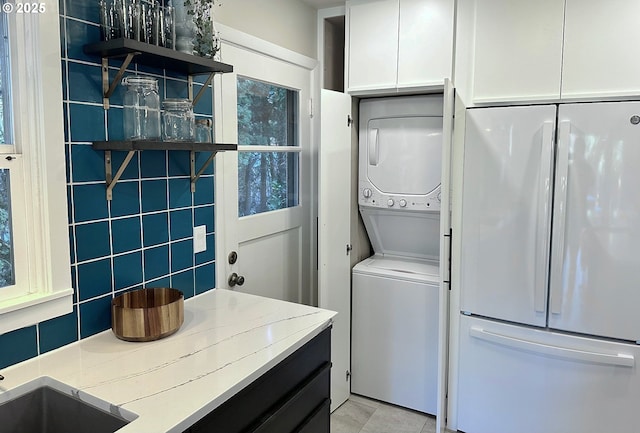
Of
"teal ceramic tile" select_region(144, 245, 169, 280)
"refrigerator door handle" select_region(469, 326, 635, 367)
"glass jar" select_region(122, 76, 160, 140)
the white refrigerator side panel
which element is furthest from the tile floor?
"glass jar" select_region(122, 76, 160, 140)

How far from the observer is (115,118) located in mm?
1588

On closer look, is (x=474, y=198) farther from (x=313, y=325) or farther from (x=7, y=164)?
(x=7, y=164)

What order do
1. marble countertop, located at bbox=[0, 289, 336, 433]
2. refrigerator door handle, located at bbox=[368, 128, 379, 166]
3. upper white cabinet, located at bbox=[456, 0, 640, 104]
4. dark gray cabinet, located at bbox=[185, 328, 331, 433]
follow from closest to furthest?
marble countertop, located at bbox=[0, 289, 336, 433] → dark gray cabinet, located at bbox=[185, 328, 331, 433] → upper white cabinet, located at bbox=[456, 0, 640, 104] → refrigerator door handle, located at bbox=[368, 128, 379, 166]

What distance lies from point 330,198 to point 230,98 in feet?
2.46

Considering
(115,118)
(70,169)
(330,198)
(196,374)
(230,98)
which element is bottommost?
(196,374)

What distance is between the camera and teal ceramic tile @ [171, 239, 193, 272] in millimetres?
1875

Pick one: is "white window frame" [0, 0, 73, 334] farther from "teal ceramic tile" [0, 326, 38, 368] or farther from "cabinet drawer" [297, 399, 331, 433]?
"cabinet drawer" [297, 399, 331, 433]

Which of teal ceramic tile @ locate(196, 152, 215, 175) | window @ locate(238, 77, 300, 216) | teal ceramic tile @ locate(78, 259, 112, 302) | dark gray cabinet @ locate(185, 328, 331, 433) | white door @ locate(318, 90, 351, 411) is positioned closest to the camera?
dark gray cabinet @ locate(185, 328, 331, 433)

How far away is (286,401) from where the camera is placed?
1.55 meters

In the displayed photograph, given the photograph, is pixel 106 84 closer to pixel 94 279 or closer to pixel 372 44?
pixel 94 279

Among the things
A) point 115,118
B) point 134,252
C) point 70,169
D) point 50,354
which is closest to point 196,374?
point 50,354

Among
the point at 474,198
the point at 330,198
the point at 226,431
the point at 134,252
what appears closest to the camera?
the point at 226,431

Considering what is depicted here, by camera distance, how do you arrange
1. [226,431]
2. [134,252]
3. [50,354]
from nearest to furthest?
[226,431]
[50,354]
[134,252]

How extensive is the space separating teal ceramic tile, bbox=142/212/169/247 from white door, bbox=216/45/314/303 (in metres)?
0.33
